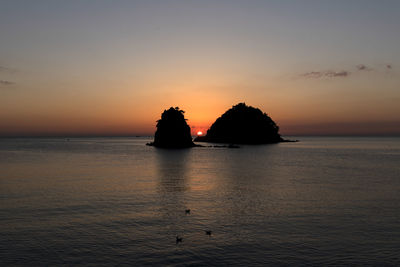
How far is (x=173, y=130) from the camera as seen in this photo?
502 feet

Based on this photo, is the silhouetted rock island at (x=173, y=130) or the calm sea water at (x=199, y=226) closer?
the calm sea water at (x=199, y=226)

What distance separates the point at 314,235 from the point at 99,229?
41.2 feet

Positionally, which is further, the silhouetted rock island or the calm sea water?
the silhouetted rock island

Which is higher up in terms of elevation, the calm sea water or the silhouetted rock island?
the silhouetted rock island

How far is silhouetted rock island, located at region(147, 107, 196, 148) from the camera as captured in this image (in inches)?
5866

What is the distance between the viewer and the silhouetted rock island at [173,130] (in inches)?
5866

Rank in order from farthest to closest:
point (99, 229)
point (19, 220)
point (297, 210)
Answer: point (297, 210), point (19, 220), point (99, 229)

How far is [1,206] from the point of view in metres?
24.5

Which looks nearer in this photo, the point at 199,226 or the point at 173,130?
the point at 199,226

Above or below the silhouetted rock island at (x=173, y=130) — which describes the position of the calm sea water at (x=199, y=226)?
below

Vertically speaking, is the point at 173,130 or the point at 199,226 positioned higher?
the point at 173,130

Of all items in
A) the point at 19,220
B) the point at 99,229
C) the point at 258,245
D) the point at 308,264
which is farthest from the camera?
the point at 19,220

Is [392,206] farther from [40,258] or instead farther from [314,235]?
[40,258]

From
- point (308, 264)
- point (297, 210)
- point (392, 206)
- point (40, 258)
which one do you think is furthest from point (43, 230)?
point (392, 206)
